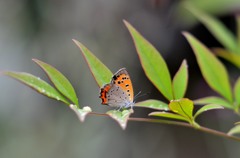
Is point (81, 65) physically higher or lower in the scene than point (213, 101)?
higher

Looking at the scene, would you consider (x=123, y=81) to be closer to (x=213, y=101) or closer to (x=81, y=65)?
(x=213, y=101)

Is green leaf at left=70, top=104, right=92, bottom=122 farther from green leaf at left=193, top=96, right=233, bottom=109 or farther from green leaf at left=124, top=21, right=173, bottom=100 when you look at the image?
green leaf at left=193, top=96, right=233, bottom=109

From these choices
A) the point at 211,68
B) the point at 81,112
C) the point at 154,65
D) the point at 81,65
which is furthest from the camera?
the point at 81,65

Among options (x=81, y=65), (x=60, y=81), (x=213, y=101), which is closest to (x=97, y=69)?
(x=60, y=81)

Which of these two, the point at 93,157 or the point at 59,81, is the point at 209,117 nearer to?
the point at 93,157

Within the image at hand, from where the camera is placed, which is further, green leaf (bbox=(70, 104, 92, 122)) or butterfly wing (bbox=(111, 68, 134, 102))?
butterfly wing (bbox=(111, 68, 134, 102))

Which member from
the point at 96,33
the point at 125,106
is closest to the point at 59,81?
the point at 125,106

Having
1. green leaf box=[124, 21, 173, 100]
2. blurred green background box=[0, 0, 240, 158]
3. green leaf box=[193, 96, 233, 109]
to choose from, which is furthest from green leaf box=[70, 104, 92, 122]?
blurred green background box=[0, 0, 240, 158]

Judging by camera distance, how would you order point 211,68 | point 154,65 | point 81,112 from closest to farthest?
point 81,112
point 154,65
point 211,68
